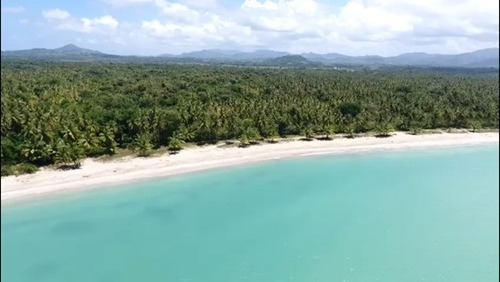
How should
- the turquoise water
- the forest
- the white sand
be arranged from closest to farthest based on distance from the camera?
the turquoise water → the white sand → the forest

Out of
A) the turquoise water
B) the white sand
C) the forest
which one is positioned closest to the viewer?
the turquoise water

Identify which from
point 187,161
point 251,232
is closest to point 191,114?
point 187,161

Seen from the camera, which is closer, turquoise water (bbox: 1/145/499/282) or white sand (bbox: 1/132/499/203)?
turquoise water (bbox: 1/145/499/282)

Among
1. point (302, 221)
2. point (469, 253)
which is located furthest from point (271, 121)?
point (469, 253)

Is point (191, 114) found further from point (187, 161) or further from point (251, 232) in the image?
point (251, 232)

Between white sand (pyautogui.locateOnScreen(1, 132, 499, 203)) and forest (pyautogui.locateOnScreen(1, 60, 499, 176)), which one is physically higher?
forest (pyautogui.locateOnScreen(1, 60, 499, 176))
